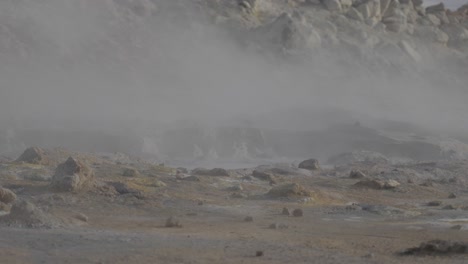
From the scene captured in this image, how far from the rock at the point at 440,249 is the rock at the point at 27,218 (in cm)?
468

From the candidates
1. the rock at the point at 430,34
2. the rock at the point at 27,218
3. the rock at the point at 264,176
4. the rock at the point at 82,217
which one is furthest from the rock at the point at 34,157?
the rock at the point at 430,34

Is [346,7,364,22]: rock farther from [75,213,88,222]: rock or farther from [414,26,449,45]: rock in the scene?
[75,213,88,222]: rock

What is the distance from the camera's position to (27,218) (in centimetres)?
1031

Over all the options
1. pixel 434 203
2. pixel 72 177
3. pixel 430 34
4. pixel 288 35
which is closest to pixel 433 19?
pixel 430 34

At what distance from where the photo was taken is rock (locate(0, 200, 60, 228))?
10227 mm

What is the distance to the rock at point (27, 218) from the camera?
10.2m

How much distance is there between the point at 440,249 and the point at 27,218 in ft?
17.6

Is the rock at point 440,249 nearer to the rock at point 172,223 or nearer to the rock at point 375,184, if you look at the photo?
the rock at point 172,223

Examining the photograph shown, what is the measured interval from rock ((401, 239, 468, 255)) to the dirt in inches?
6.0

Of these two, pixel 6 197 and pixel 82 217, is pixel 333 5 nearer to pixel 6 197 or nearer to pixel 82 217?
pixel 6 197

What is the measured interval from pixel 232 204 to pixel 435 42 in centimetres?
4672

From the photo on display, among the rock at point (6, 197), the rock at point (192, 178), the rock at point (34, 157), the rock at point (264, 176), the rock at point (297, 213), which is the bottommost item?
the rock at point (297, 213)

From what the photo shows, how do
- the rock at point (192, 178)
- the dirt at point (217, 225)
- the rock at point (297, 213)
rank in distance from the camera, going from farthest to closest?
1. the rock at point (192, 178)
2. the rock at point (297, 213)
3. the dirt at point (217, 225)

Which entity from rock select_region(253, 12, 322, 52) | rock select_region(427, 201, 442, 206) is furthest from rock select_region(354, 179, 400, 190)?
rock select_region(253, 12, 322, 52)
